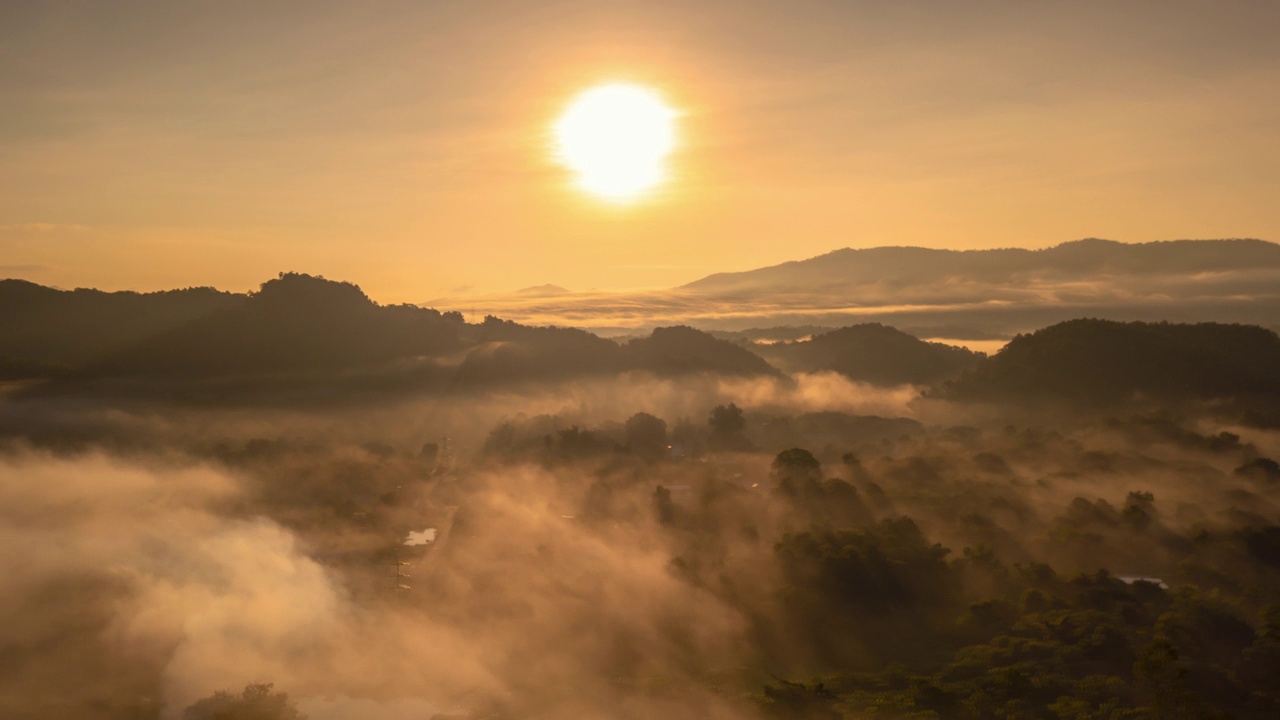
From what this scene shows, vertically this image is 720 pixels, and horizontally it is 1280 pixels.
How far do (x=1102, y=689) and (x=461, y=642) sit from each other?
220 ft

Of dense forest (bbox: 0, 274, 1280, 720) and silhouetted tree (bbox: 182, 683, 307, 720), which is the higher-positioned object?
dense forest (bbox: 0, 274, 1280, 720)

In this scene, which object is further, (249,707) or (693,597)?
(693,597)

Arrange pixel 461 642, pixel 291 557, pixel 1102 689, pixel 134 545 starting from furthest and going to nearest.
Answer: pixel 134 545 < pixel 291 557 < pixel 461 642 < pixel 1102 689

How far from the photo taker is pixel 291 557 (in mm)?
146250

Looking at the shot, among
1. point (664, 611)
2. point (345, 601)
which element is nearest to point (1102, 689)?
point (664, 611)

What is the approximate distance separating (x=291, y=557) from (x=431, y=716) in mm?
63924

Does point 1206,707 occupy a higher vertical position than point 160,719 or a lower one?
higher

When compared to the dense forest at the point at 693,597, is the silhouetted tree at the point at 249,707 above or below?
below

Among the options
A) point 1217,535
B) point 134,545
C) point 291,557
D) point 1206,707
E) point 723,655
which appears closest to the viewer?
point 1206,707

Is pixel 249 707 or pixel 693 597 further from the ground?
pixel 693 597

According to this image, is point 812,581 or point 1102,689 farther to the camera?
point 812,581

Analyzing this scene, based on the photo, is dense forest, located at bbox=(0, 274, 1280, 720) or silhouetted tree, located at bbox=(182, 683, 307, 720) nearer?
dense forest, located at bbox=(0, 274, 1280, 720)

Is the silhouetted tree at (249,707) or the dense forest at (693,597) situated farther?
the silhouetted tree at (249,707)

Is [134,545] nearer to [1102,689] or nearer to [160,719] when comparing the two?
[160,719]
